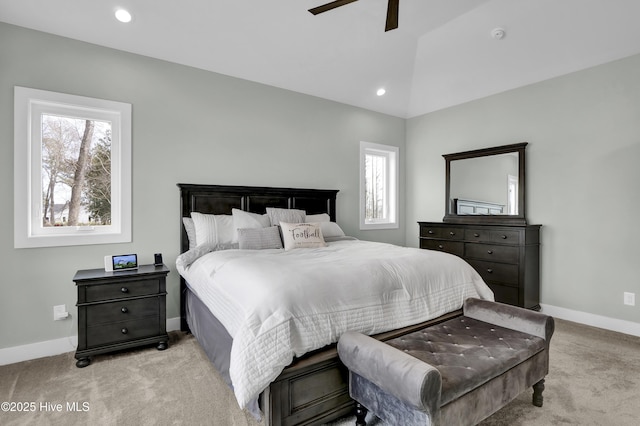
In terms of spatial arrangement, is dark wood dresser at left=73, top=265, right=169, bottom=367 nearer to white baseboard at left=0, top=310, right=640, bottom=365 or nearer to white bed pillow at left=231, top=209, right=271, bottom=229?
white baseboard at left=0, top=310, right=640, bottom=365

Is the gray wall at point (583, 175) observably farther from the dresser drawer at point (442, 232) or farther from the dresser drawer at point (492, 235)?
the dresser drawer at point (442, 232)

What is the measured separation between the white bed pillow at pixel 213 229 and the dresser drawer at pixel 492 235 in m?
2.86

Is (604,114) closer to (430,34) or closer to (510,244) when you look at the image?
(510,244)

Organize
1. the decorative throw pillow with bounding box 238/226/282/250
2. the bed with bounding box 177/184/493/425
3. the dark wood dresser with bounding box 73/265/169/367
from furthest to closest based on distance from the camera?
the decorative throw pillow with bounding box 238/226/282/250, the dark wood dresser with bounding box 73/265/169/367, the bed with bounding box 177/184/493/425

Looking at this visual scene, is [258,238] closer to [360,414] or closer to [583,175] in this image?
[360,414]

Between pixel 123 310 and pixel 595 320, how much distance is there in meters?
4.58

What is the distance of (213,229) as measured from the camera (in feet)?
10.6

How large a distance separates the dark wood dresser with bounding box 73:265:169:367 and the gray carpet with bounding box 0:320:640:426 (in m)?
0.13

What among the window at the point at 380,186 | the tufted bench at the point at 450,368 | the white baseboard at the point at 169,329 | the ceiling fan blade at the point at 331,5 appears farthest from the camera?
the window at the point at 380,186

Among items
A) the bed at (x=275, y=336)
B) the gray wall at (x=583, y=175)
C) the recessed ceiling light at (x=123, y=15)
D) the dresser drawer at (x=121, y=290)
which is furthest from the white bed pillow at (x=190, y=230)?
the gray wall at (x=583, y=175)

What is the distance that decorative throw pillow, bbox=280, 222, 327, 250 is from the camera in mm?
3275

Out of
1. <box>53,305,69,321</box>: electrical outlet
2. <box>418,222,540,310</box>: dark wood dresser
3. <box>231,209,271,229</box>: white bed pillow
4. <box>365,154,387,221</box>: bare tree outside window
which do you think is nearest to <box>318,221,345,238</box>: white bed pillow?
<box>231,209,271,229</box>: white bed pillow

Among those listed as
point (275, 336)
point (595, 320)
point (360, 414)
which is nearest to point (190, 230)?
point (275, 336)

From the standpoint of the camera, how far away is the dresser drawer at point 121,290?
2.61 metres
